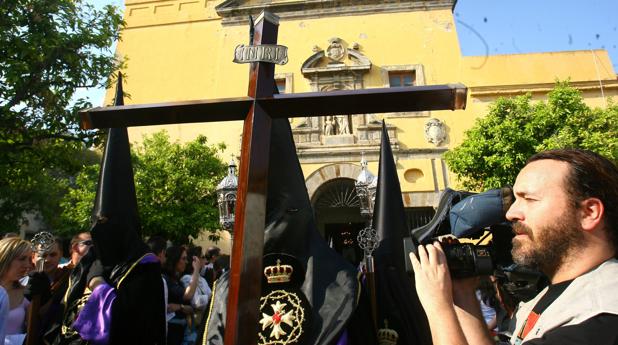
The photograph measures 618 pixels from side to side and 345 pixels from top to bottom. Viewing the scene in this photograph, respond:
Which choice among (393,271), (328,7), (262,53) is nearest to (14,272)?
(262,53)

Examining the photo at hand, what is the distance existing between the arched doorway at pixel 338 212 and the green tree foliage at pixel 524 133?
11.0 feet

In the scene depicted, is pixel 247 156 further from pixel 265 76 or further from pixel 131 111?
pixel 131 111

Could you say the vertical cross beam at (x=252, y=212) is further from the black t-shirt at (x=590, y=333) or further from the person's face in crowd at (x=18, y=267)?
the person's face in crowd at (x=18, y=267)

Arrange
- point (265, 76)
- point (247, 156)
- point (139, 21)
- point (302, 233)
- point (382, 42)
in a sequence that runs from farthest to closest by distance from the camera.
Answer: point (139, 21) < point (382, 42) < point (302, 233) < point (265, 76) < point (247, 156)

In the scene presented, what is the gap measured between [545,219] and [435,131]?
11574 mm

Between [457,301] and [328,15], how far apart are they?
13796 millimetres

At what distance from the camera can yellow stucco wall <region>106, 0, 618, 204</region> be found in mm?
12531

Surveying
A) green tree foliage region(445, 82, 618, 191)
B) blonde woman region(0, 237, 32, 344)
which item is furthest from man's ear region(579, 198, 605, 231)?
green tree foliage region(445, 82, 618, 191)

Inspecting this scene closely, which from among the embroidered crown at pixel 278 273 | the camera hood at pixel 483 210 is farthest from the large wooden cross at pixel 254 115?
the embroidered crown at pixel 278 273

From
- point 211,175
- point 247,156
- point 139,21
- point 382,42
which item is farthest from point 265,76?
point 139,21

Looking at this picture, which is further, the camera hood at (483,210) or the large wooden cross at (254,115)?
the camera hood at (483,210)

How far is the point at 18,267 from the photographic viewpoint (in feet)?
9.19

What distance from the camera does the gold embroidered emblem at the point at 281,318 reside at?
80.3 inches

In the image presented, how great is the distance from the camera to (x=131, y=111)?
1714mm
